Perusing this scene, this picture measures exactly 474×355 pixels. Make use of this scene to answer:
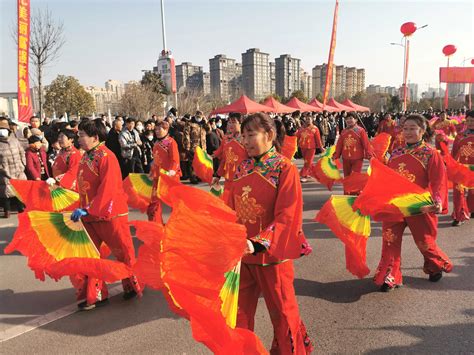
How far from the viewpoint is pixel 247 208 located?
7.39 ft

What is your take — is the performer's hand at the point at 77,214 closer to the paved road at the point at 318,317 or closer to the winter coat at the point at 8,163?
the paved road at the point at 318,317

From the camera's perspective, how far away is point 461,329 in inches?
Answer: 116

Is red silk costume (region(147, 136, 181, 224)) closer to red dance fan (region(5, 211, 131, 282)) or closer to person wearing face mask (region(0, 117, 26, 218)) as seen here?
red dance fan (region(5, 211, 131, 282))

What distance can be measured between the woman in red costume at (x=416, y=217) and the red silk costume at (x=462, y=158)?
2.49 metres

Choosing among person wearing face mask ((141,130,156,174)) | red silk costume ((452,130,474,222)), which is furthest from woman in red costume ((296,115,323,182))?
red silk costume ((452,130,474,222))

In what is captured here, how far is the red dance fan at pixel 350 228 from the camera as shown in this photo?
11.5ft

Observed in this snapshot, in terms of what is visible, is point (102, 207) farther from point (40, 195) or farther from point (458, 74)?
point (458, 74)

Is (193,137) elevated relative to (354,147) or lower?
elevated

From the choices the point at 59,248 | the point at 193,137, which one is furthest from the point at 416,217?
the point at 193,137

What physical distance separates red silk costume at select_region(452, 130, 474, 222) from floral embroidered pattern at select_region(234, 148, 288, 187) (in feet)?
15.0

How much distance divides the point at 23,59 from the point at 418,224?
10246mm

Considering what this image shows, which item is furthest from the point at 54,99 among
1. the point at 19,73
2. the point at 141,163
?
the point at 141,163

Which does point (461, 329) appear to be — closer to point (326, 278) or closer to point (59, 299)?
point (326, 278)

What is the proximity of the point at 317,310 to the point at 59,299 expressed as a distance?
2.52m
